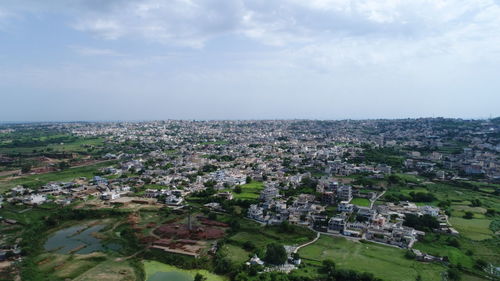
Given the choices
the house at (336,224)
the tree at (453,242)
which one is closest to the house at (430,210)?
the tree at (453,242)

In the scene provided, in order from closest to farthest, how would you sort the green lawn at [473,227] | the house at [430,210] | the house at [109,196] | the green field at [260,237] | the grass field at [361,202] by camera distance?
the green field at [260,237] → the green lawn at [473,227] → the house at [430,210] → the grass field at [361,202] → the house at [109,196]

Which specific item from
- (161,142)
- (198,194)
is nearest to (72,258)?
(198,194)

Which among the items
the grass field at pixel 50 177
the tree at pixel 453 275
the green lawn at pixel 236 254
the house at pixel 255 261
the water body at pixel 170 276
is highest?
the tree at pixel 453 275

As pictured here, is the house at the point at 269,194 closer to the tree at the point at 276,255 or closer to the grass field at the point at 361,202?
the grass field at the point at 361,202

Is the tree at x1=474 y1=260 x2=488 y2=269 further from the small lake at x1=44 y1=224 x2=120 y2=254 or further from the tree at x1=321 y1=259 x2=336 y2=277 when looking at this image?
the small lake at x1=44 y1=224 x2=120 y2=254

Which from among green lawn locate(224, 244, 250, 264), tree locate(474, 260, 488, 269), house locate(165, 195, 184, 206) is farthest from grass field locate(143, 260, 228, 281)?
tree locate(474, 260, 488, 269)

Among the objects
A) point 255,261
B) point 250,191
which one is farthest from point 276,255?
point 250,191

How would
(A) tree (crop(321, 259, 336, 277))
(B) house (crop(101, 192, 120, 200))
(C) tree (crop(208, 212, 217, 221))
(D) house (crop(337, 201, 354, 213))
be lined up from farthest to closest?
1. (B) house (crop(101, 192, 120, 200))
2. (D) house (crop(337, 201, 354, 213))
3. (C) tree (crop(208, 212, 217, 221))
4. (A) tree (crop(321, 259, 336, 277))

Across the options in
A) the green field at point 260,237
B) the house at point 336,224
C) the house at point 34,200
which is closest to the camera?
the green field at point 260,237
